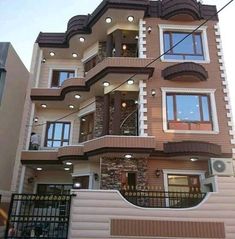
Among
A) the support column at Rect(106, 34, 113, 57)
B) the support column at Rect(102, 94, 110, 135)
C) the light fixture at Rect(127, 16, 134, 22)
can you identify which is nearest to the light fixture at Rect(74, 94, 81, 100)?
the support column at Rect(102, 94, 110, 135)

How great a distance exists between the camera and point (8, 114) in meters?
10.3

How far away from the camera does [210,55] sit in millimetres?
10750

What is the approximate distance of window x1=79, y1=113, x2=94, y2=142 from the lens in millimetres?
11757

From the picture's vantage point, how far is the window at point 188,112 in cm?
967

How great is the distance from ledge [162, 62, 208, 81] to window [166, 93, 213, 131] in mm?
644

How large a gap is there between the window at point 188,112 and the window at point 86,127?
143 inches

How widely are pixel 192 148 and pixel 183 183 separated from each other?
1.35m

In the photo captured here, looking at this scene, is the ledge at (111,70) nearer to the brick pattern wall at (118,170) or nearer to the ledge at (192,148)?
the ledge at (192,148)

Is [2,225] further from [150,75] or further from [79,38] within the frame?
[79,38]

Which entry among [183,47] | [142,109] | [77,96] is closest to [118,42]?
[183,47]

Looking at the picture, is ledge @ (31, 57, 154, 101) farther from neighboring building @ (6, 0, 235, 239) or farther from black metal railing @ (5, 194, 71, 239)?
black metal railing @ (5, 194, 71, 239)

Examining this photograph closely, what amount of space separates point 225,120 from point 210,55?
9.15 feet

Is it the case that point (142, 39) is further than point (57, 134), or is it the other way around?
point (57, 134)

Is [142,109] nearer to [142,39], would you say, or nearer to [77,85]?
[142,39]
